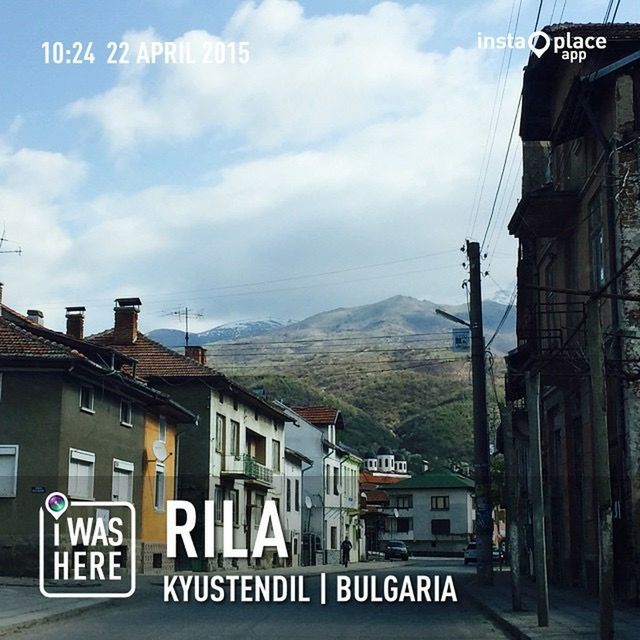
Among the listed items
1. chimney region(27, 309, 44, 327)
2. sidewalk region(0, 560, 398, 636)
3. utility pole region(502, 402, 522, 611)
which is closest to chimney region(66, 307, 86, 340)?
chimney region(27, 309, 44, 327)

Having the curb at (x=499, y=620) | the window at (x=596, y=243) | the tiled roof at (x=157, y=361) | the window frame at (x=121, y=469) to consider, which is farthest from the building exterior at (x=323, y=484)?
the curb at (x=499, y=620)

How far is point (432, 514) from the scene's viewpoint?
351 feet

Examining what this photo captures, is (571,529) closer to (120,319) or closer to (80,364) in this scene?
(80,364)

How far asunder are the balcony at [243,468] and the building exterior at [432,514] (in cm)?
5947

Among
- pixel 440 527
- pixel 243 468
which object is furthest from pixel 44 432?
pixel 440 527

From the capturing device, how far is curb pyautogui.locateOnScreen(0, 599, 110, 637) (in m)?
14.2

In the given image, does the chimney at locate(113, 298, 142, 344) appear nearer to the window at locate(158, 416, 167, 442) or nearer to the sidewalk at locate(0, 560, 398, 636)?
the window at locate(158, 416, 167, 442)

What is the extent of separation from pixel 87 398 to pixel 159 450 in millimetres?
5454

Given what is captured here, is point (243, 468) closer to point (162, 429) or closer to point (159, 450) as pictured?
point (162, 429)

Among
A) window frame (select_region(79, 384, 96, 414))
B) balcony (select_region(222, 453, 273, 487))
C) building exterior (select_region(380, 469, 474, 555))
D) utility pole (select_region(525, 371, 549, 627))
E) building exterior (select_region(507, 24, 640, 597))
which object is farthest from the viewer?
building exterior (select_region(380, 469, 474, 555))

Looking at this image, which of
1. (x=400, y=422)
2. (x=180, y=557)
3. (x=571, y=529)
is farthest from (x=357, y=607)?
(x=400, y=422)

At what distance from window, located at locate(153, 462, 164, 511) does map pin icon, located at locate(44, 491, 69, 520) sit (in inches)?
379

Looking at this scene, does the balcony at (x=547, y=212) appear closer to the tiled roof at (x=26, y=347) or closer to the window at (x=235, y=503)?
the tiled roof at (x=26, y=347)

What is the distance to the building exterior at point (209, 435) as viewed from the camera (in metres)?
42.0
